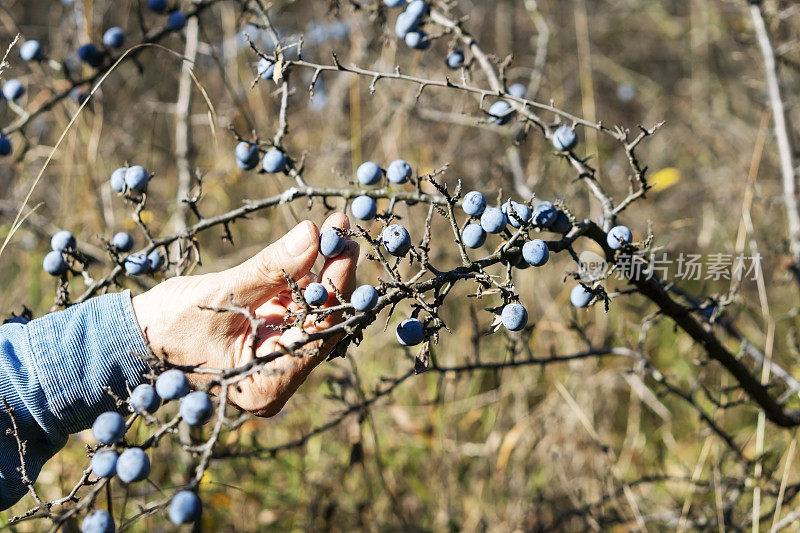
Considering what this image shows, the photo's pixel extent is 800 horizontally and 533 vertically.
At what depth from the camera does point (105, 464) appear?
1039 mm

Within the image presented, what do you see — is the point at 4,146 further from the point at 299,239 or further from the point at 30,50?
the point at 299,239

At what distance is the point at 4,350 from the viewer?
1.44m

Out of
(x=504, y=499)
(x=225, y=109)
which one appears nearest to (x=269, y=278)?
(x=504, y=499)

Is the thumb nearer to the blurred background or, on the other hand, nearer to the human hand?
the human hand

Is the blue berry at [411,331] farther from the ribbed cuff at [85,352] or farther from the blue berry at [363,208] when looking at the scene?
the ribbed cuff at [85,352]

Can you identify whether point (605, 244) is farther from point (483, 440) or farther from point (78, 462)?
point (78, 462)

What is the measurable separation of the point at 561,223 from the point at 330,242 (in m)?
0.54

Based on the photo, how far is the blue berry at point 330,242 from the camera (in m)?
1.35

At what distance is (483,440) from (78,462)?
183 centimetres

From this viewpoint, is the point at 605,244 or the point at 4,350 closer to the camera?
the point at 4,350

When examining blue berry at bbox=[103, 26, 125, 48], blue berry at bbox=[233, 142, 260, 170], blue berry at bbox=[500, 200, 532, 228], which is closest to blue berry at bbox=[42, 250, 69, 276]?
blue berry at bbox=[233, 142, 260, 170]

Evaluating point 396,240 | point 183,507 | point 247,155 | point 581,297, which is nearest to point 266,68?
point 247,155

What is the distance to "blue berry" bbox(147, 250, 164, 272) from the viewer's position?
1737 millimetres

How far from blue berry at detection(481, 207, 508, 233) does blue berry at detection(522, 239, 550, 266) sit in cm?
7
